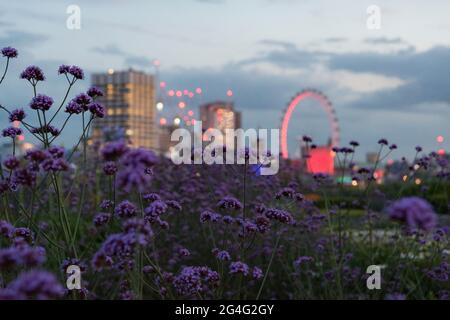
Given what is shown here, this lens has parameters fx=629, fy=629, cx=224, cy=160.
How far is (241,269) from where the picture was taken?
10.4ft

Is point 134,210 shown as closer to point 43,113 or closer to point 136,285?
point 136,285

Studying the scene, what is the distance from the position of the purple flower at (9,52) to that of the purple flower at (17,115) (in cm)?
46

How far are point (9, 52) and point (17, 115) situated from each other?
0.51 metres

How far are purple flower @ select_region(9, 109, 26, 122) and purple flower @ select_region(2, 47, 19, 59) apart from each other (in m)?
0.46

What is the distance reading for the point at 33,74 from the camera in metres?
3.75

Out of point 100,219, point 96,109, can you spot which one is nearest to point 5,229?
point 100,219

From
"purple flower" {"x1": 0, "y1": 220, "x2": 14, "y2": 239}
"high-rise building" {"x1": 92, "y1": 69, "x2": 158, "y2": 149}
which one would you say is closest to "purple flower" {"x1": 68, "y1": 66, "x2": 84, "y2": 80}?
"purple flower" {"x1": 0, "y1": 220, "x2": 14, "y2": 239}

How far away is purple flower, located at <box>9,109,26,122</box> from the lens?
12.0 ft

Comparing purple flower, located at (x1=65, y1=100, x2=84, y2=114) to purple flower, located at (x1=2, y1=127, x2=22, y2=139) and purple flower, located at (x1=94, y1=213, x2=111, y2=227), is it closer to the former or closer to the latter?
purple flower, located at (x1=2, y1=127, x2=22, y2=139)

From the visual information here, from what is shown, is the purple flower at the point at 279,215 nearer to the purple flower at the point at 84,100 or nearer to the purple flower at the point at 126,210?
the purple flower at the point at 126,210
